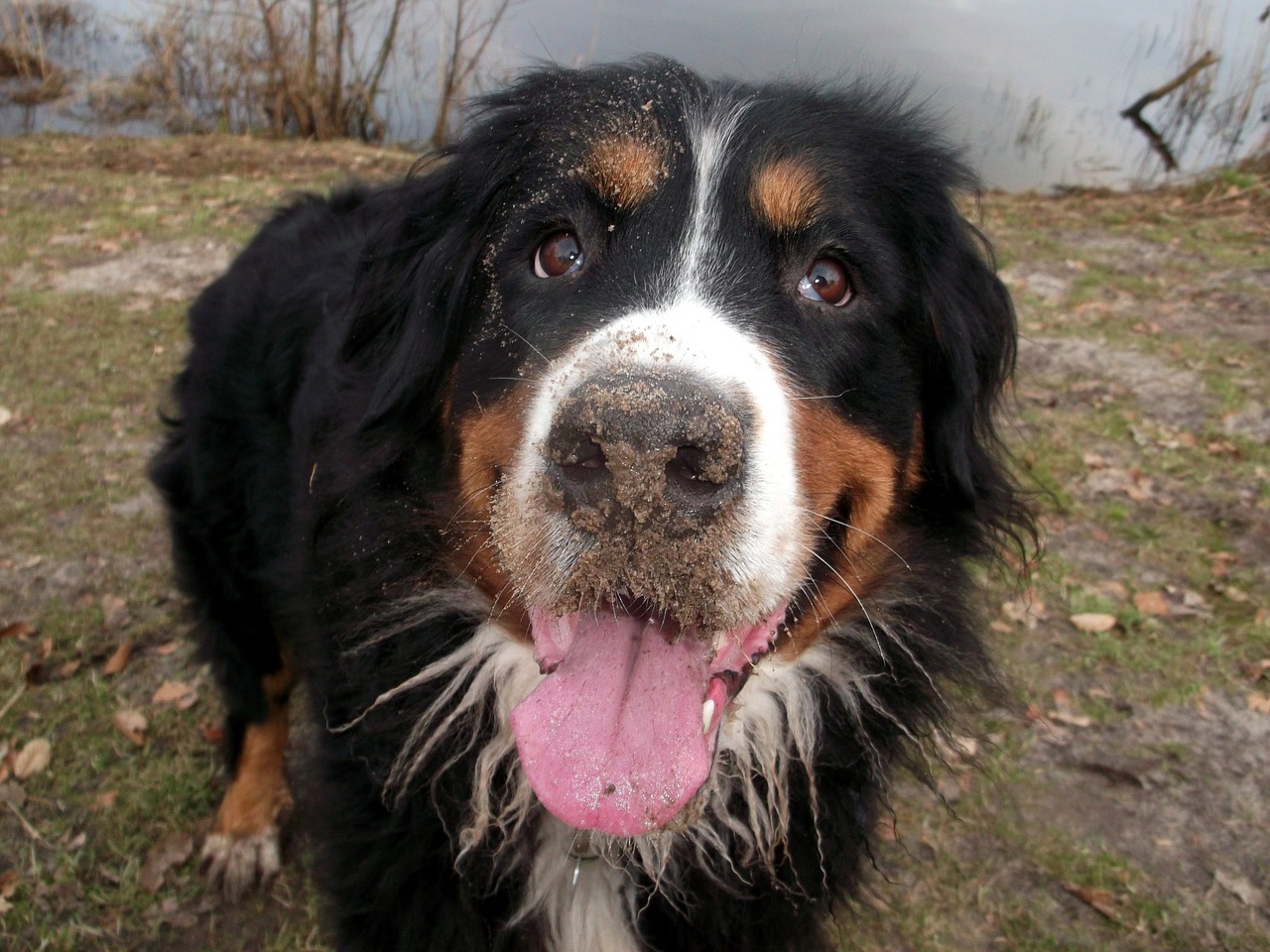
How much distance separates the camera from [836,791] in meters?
2.10

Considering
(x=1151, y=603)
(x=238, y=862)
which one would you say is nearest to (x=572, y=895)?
(x=238, y=862)

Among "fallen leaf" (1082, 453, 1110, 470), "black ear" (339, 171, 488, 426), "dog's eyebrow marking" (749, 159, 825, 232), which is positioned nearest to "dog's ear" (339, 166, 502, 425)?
"black ear" (339, 171, 488, 426)

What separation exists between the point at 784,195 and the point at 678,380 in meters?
0.64

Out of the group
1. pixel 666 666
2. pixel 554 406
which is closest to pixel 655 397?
pixel 554 406

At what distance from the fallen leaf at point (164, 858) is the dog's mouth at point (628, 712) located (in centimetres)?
185

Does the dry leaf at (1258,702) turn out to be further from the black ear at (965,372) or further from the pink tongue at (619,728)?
the pink tongue at (619,728)

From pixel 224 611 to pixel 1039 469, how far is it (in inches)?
159

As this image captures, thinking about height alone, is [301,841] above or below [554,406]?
below

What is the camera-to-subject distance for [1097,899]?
285 centimetres

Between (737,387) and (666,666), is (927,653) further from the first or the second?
(737,387)

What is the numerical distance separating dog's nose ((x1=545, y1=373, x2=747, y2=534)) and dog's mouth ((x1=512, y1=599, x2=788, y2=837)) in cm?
27

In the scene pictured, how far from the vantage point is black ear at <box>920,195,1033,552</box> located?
6.78ft

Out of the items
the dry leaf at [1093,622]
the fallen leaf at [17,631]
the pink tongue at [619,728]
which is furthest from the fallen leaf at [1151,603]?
the fallen leaf at [17,631]

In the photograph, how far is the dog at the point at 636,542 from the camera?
159 centimetres
